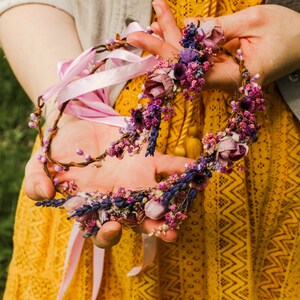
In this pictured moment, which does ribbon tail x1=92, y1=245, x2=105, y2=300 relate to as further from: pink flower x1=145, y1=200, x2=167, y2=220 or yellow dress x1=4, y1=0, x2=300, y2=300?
pink flower x1=145, y1=200, x2=167, y2=220

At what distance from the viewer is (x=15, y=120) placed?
6.98ft

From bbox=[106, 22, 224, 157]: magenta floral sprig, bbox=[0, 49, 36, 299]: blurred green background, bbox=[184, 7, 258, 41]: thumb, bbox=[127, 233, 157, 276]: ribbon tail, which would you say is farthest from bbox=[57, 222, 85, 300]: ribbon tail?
bbox=[0, 49, 36, 299]: blurred green background

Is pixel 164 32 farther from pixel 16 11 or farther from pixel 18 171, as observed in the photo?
pixel 18 171

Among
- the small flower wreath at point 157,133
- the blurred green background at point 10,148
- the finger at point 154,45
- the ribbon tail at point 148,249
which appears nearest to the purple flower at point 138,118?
the small flower wreath at point 157,133

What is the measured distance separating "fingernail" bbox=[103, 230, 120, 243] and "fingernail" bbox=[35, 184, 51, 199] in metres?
0.09

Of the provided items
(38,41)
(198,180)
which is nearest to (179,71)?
(198,180)

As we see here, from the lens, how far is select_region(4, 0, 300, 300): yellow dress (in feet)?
2.66

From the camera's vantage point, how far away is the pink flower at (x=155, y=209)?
65cm

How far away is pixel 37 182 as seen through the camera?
0.72 meters

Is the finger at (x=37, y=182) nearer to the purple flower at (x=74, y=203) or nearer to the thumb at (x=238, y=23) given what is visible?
the purple flower at (x=74, y=203)

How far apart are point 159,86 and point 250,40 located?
18 cm

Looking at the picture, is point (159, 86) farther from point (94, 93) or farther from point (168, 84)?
point (94, 93)

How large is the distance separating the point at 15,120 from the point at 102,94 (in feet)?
4.47

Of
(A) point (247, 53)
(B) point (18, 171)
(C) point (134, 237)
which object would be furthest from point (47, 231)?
(B) point (18, 171)
